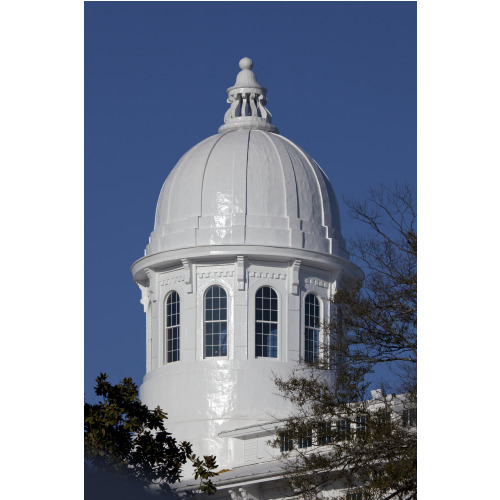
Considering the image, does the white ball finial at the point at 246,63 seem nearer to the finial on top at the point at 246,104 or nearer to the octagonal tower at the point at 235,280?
the finial on top at the point at 246,104

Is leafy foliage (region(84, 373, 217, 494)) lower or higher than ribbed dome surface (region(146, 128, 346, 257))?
lower

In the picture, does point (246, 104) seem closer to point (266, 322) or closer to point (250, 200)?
point (250, 200)

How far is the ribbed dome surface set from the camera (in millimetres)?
40656

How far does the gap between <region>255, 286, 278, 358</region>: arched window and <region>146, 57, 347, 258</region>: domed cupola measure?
5.15ft

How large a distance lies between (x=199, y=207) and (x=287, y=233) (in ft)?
9.24

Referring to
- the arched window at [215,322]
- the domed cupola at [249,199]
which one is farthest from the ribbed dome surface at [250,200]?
the arched window at [215,322]

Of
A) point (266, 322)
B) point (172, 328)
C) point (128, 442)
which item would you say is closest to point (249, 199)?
point (266, 322)

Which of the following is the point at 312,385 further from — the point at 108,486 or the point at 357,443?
the point at 108,486

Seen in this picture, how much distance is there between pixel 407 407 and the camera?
25.4 m

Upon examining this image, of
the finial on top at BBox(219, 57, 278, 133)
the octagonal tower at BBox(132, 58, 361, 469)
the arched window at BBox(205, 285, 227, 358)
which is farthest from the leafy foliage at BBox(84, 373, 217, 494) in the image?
the finial on top at BBox(219, 57, 278, 133)

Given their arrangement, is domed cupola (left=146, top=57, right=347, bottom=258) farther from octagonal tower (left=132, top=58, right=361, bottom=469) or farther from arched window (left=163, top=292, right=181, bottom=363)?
arched window (left=163, top=292, right=181, bottom=363)

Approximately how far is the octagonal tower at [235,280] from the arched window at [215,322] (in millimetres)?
29

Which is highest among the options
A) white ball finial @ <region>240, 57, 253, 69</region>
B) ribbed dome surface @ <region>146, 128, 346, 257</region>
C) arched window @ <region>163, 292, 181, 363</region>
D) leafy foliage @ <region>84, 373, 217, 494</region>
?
white ball finial @ <region>240, 57, 253, 69</region>

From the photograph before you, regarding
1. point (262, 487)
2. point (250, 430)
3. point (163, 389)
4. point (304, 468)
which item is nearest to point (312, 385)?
point (304, 468)
